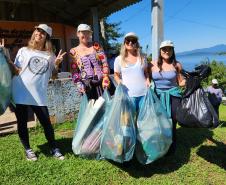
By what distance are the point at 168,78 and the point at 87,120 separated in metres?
1.11

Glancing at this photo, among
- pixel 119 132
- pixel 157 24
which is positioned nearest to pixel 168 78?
pixel 119 132

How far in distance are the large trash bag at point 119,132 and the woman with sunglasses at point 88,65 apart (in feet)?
1.03

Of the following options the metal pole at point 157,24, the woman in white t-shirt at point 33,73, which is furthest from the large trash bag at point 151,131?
the metal pole at point 157,24

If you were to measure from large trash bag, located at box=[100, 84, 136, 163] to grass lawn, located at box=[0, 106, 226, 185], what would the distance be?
10.8 inches

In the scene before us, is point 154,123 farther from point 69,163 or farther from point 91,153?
point 69,163

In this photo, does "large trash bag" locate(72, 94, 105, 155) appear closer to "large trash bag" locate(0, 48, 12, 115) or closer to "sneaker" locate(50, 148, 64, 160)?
"sneaker" locate(50, 148, 64, 160)

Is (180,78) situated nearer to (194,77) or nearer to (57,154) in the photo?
(194,77)

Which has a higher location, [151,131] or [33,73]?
[33,73]

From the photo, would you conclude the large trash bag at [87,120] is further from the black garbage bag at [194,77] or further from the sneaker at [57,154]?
the black garbage bag at [194,77]

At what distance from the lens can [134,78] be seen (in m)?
4.12

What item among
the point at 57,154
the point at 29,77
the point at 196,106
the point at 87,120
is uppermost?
the point at 29,77

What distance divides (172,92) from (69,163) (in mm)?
1525

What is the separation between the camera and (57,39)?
1080 cm

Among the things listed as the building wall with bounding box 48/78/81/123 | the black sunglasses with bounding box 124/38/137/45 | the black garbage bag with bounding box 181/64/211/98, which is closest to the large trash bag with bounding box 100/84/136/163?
the black sunglasses with bounding box 124/38/137/45
